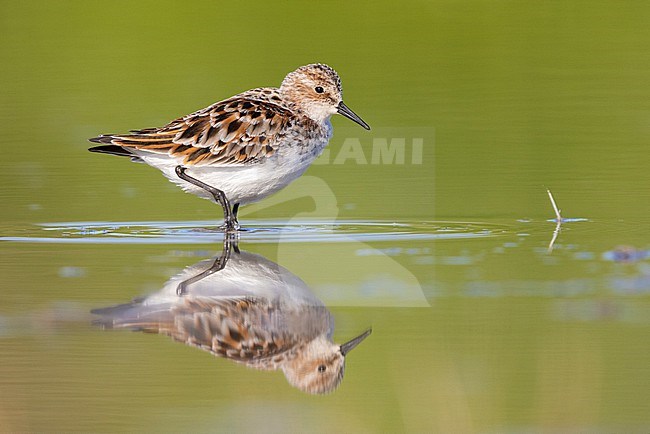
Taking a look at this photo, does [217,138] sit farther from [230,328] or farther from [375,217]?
[230,328]

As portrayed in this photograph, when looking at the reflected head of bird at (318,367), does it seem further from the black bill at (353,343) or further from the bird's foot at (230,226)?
the bird's foot at (230,226)

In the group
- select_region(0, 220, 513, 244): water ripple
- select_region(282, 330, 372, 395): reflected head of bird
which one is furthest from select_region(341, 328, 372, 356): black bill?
select_region(0, 220, 513, 244): water ripple

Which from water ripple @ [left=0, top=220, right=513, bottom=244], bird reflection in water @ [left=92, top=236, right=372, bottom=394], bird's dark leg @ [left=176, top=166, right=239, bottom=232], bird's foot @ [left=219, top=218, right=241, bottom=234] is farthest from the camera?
bird's dark leg @ [left=176, top=166, right=239, bottom=232]

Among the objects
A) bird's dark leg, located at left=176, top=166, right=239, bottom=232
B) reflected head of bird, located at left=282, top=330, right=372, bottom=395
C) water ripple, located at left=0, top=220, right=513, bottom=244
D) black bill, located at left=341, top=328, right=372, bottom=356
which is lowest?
reflected head of bird, located at left=282, top=330, right=372, bottom=395

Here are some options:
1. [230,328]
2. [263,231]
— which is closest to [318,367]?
[230,328]

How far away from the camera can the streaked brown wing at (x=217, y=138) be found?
9.67 meters

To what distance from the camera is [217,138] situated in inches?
384

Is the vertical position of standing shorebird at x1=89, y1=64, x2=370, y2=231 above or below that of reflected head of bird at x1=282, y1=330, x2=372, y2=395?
above

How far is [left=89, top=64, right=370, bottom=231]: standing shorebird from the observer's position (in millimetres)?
9672

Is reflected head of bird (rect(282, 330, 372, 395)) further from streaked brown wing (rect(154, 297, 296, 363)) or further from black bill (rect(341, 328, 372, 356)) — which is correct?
streaked brown wing (rect(154, 297, 296, 363))

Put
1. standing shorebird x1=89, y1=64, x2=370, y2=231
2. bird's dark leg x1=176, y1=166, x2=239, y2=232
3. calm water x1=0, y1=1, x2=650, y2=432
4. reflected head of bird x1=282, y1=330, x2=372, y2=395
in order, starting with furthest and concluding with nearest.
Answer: standing shorebird x1=89, y1=64, x2=370, y2=231 < bird's dark leg x1=176, y1=166, x2=239, y2=232 < reflected head of bird x1=282, y1=330, x2=372, y2=395 < calm water x1=0, y1=1, x2=650, y2=432

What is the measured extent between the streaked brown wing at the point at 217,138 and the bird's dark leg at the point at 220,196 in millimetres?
96

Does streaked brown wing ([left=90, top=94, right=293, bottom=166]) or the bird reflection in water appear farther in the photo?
streaked brown wing ([left=90, top=94, right=293, bottom=166])

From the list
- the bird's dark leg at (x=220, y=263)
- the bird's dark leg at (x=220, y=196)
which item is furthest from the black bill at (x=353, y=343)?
the bird's dark leg at (x=220, y=196)
